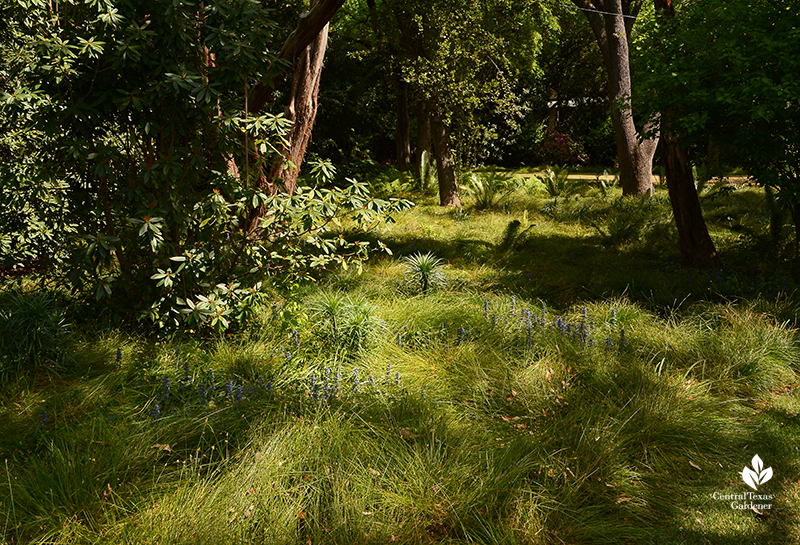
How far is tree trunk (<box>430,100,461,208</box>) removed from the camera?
11.1 metres

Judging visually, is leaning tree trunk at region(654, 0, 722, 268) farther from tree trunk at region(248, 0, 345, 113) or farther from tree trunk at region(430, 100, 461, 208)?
tree trunk at region(430, 100, 461, 208)

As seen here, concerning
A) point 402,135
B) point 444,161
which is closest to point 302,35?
point 444,161

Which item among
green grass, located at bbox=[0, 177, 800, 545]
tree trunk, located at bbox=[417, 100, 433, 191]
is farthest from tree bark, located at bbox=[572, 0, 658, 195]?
green grass, located at bbox=[0, 177, 800, 545]

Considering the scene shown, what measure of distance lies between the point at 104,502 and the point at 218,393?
1.10m

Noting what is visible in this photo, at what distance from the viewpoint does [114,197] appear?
13.4ft

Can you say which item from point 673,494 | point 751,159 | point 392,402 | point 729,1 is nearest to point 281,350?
point 392,402

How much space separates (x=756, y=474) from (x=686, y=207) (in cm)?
430

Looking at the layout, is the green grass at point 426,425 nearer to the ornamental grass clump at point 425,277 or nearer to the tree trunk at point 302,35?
the ornamental grass clump at point 425,277

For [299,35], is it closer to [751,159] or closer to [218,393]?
[218,393]

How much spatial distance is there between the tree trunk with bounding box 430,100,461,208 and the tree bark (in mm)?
3276

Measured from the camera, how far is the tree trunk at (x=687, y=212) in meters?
6.50

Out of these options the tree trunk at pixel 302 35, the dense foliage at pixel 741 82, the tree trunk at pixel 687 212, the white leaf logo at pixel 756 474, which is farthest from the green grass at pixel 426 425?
the tree trunk at pixel 302 35

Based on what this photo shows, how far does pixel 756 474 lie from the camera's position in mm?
2961

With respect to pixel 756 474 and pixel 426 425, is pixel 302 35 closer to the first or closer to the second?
pixel 426 425
